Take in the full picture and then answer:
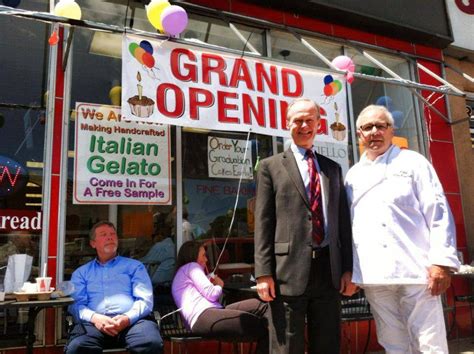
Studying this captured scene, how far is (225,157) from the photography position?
536 centimetres

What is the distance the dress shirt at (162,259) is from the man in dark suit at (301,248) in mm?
2258

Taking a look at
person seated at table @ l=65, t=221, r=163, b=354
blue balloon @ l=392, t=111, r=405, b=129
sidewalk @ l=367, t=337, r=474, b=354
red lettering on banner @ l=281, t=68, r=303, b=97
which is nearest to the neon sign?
person seated at table @ l=65, t=221, r=163, b=354

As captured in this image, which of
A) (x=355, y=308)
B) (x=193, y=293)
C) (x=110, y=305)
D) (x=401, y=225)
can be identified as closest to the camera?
(x=401, y=225)

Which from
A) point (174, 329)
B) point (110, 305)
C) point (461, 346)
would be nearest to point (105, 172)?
point (110, 305)

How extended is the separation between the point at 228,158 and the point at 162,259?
1445mm

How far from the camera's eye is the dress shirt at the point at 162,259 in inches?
183

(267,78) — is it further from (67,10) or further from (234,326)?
(234,326)

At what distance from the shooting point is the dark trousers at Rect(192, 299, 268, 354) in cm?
349

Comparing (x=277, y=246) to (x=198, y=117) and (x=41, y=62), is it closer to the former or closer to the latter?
(x=198, y=117)

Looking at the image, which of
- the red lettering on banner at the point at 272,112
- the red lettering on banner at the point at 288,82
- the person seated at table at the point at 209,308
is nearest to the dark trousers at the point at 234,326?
the person seated at table at the point at 209,308

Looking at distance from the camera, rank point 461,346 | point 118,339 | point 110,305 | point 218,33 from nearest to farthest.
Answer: point 118,339, point 110,305, point 461,346, point 218,33

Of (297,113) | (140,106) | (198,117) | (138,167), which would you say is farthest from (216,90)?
(297,113)

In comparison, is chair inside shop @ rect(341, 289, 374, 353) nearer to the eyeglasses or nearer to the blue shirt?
the blue shirt

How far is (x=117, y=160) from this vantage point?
461cm
